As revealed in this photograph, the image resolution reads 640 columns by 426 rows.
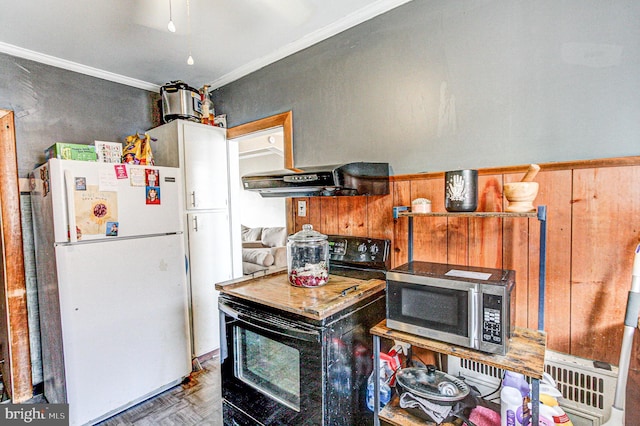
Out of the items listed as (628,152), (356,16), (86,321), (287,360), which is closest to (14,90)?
(86,321)

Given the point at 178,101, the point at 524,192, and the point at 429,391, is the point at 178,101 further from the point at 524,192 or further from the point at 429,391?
the point at 429,391

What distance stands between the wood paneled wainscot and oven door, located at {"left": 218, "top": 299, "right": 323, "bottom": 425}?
32.6 inches

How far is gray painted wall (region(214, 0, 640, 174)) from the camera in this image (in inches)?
45.9

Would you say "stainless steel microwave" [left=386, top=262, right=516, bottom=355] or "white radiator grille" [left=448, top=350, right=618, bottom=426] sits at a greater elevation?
"stainless steel microwave" [left=386, top=262, right=516, bottom=355]

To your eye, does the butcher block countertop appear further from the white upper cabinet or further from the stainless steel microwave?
the white upper cabinet

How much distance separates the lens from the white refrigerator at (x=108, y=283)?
66.9 inches

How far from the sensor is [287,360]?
1.38 metres

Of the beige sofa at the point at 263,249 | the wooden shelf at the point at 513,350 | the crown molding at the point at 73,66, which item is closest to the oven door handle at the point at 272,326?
the wooden shelf at the point at 513,350

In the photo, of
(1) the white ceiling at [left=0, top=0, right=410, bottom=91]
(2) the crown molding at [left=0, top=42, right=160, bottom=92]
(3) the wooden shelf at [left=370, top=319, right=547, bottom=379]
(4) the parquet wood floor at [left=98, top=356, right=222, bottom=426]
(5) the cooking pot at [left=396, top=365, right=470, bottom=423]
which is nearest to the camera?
(3) the wooden shelf at [left=370, top=319, right=547, bottom=379]

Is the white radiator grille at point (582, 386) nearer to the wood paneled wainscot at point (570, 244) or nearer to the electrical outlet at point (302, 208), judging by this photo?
the wood paneled wainscot at point (570, 244)

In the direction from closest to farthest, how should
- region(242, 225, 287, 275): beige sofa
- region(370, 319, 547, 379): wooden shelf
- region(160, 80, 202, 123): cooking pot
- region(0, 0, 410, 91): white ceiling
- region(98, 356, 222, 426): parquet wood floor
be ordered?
region(370, 319, 547, 379): wooden shelf < region(0, 0, 410, 91): white ceiling < region(98, 356, 222, 426): parquet wood floor < region(160, 80, 202, 123): cooking pot < region(242, 225, 287, 275): beige sofa

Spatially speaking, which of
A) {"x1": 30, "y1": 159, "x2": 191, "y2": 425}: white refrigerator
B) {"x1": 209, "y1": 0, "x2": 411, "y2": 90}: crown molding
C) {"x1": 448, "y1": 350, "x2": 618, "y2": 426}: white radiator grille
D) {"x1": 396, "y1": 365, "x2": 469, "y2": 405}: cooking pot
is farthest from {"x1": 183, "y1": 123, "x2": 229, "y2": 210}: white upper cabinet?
{"x1": 448, "y1": 350, "x2": 618, "y2": 426}: white radiator grille

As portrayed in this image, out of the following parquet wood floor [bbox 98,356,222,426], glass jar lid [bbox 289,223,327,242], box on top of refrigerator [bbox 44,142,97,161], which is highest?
box on top of refrigerator [bbox 44,142,97,161]

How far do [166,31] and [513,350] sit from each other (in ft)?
8.06
